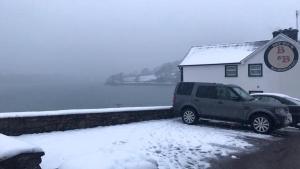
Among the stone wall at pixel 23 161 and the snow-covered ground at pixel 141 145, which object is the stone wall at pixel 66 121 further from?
the stone wall at pixel 23 161

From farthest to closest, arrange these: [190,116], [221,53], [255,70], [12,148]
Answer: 1. [221,53]
2. [255,70]
3. [190,116]
4. [12,148]

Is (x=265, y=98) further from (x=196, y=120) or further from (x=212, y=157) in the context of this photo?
(x=212, y=157)

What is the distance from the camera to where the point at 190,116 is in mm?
15562

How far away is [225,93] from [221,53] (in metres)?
18.7

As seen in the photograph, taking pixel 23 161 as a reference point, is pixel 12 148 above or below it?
above

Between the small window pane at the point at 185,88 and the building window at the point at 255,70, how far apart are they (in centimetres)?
1559

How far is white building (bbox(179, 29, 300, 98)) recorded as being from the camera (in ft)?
93.3

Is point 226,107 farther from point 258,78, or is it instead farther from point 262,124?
point 258,78

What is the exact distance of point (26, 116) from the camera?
11383 mm

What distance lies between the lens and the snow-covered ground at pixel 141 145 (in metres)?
5.84

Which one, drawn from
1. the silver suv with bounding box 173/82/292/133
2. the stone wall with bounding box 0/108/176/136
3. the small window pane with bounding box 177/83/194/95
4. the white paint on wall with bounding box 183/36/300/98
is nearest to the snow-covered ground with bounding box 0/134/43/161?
the stone wall with bounding box 0/108/176/136

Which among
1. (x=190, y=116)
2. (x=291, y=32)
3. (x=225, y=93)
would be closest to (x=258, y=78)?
(x=291, y=32)

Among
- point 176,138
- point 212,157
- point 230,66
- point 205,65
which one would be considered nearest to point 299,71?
point 230,66

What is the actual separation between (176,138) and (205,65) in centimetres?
2095
